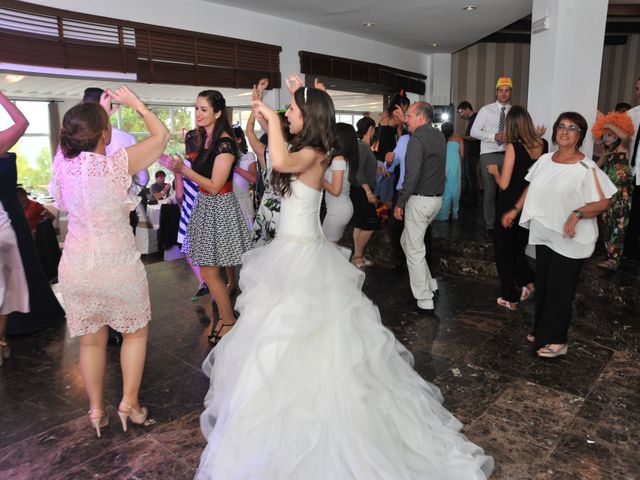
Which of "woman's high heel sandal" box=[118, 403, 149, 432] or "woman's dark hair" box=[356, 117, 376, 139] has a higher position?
"woman's dark hair" box=[356, 117, 376, 139]

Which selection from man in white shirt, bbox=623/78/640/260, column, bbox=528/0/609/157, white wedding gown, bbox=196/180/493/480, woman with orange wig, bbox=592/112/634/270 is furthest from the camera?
column, bbox=528/0/609/157

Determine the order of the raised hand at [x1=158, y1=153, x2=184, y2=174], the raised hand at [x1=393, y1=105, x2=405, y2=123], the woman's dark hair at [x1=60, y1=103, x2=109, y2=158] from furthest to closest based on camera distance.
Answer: the raised hand at [x1=393, y1=105, x2=405, y2=123], the raised hand at [x1=158, y1=153, x2=184, y2=174], the woman's dark hair at [x1=60, y1=103, x2=109, y2=158]

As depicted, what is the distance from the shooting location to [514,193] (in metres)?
3.61

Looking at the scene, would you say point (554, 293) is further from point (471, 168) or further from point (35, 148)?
point (35, 148)

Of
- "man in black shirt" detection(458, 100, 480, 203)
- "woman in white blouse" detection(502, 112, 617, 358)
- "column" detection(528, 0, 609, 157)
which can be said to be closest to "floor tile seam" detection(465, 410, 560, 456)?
"woman in white blouse" detection(502, 112, 617, 358)

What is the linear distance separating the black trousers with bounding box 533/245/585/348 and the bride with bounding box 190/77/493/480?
110cm

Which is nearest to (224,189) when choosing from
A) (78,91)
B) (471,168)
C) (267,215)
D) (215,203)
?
(215,203)

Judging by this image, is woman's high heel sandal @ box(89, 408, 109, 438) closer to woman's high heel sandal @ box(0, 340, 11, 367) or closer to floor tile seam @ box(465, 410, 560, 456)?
woman's high heel sandal @ box(0, 340, 11, 367)

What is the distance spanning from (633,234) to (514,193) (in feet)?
5.22

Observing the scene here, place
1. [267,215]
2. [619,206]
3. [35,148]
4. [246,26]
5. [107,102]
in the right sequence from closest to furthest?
[107,102], [267,215], [619,206], [246,26], [35,148]

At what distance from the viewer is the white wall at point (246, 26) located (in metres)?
5.22

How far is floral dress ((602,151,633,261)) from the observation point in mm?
4117

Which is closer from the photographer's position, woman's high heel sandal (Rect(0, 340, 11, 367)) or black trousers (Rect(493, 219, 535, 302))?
woman's high heel sandal (Rect(0, 340, 11, 367))


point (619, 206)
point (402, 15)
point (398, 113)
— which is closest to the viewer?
point (619, 206)
